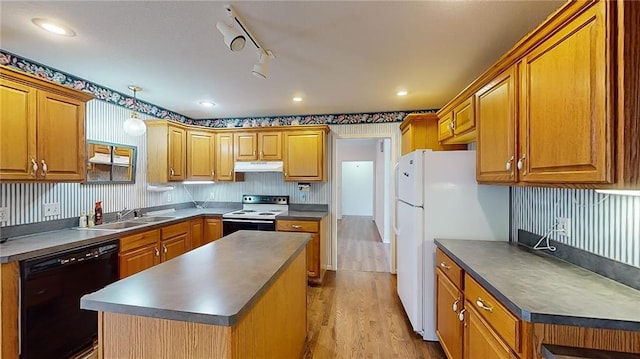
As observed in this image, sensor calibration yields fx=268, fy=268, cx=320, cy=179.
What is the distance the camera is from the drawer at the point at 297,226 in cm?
349

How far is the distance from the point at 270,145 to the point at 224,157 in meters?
0.74

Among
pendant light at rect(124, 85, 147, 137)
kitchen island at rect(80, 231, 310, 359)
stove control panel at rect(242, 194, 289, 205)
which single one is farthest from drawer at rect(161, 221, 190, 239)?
kitchen island at rect(80, 231, 310, 359)

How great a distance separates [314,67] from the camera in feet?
7.75

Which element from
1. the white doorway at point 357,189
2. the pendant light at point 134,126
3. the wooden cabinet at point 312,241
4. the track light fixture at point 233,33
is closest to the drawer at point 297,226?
the wooden cabinet at point 312,241

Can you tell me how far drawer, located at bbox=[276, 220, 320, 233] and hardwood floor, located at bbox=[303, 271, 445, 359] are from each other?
755 millimetres

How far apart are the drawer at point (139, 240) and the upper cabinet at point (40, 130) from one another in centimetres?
67

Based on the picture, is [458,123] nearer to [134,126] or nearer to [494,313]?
[494,313]

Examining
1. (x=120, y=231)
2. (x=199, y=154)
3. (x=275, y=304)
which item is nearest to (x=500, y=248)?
(x=275, y=304)

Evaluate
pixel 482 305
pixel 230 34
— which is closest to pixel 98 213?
pixel 230 34

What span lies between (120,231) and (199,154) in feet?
5.41

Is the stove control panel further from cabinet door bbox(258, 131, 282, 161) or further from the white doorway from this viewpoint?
the white doorway

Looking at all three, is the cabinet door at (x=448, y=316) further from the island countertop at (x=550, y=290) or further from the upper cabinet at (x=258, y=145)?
the upper cabinet at (x=258, y=145)

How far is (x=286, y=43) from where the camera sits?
194cm

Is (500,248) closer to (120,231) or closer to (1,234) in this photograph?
(120,231)
